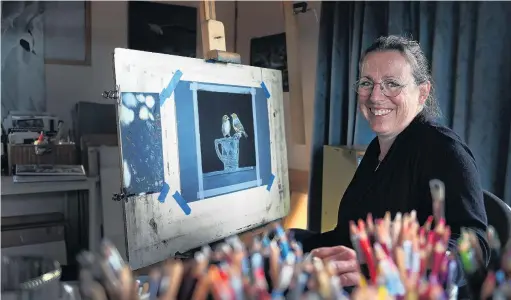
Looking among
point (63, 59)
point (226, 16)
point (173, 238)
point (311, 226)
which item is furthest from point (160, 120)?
point (226, 16)

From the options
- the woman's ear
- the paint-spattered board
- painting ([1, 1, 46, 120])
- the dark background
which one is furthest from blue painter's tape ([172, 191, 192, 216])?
painting ([1, 1, 46, 120])

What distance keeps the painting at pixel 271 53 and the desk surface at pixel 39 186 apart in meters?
1.04

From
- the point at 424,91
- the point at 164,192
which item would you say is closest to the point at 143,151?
the point at 164,192

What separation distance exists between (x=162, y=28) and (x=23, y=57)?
73 cm

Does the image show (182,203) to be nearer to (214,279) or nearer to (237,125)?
(237,125)

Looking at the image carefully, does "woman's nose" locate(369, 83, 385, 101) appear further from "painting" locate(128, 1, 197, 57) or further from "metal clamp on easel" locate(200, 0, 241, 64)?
"painting" locate(128, 1, 197, 57)

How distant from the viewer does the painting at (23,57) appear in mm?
2311

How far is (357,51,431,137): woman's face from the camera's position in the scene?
1022mm

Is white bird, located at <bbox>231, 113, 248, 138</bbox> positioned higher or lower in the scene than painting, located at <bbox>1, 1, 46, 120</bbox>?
lower

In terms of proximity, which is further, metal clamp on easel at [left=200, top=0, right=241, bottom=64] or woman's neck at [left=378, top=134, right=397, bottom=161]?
metal clamp on easel at [left=200, top=0, right=241, bottom=64]

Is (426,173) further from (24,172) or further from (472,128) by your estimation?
(24,172)

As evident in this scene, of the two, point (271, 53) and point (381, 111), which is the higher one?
point (271, 53)

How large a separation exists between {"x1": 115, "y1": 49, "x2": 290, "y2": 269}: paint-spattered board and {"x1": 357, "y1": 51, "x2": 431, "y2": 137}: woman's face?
15.7 inches

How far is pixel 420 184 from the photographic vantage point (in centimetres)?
94
